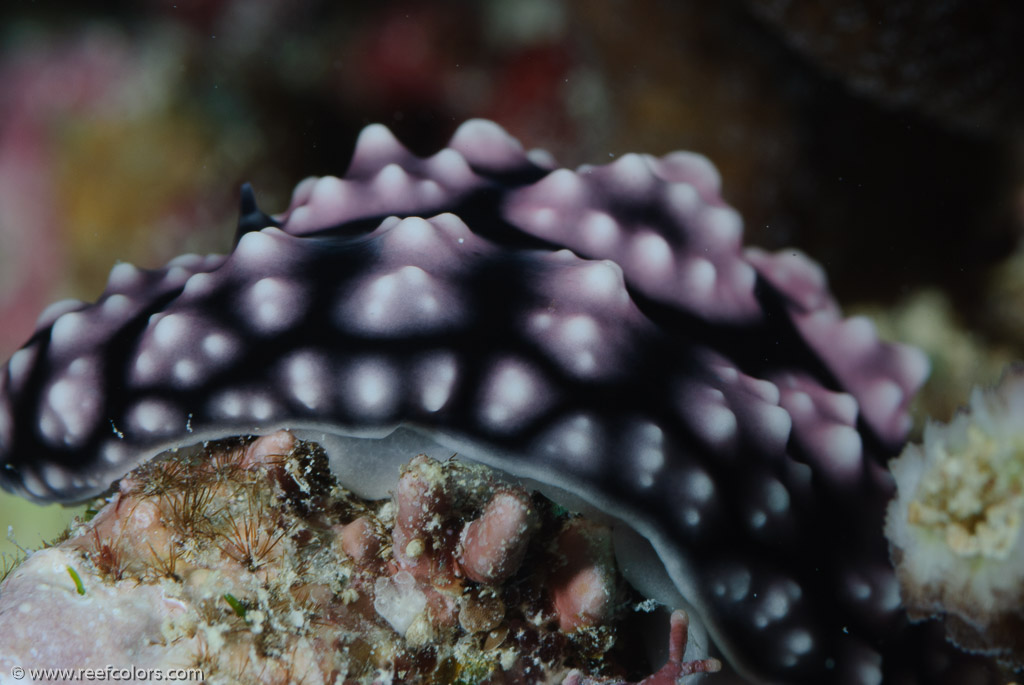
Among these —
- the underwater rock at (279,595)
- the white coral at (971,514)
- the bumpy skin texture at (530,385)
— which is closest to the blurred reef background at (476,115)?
the bumpy skin texture at (530,385)

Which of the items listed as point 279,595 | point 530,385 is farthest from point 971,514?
point 279,595

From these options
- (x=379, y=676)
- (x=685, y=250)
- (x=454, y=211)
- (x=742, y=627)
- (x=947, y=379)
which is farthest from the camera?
(x=947, y=379)

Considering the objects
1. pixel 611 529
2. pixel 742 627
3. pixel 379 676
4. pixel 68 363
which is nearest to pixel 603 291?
pixel 611 529

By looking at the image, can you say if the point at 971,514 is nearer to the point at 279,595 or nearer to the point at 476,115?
the point at 279,595

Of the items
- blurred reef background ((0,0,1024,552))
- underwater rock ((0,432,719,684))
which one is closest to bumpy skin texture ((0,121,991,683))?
underwater rock ((0,432,719,684))

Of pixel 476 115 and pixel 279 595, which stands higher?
pixel 279 595

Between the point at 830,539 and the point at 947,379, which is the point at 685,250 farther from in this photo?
the point at 947,379

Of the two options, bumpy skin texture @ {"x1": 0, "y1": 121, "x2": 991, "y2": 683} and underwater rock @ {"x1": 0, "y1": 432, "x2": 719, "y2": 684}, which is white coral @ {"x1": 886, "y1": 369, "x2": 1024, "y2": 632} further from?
underwater rock @ {"x1": 0, "y1": 432, "x2": 719, "y2": 684}
